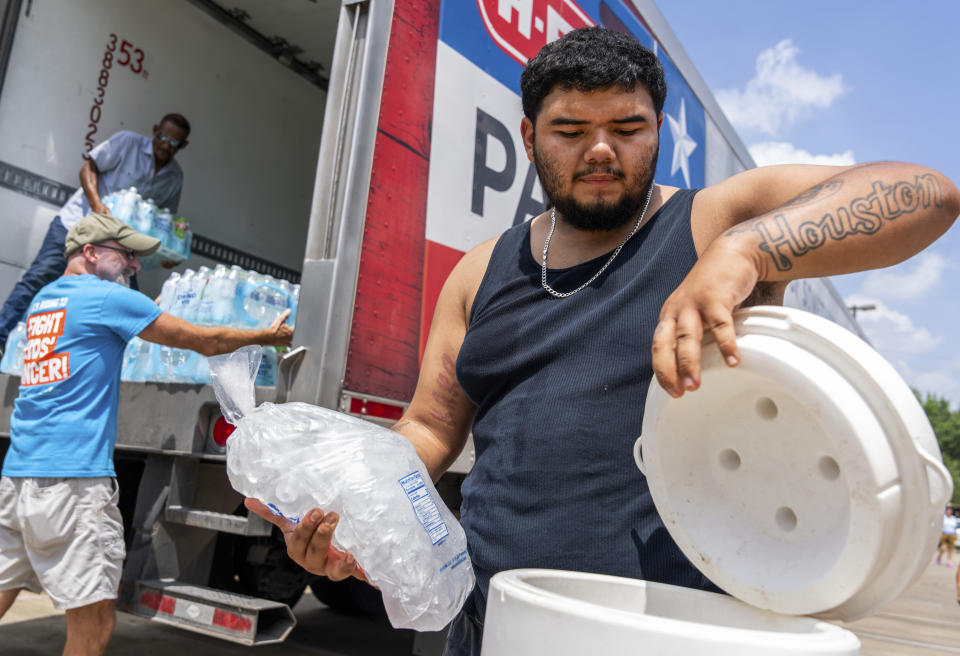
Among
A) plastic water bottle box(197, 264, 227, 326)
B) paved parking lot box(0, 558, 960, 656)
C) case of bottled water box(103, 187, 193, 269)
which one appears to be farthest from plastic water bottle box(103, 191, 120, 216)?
paved parking lot box(0, 558, 960, 656)

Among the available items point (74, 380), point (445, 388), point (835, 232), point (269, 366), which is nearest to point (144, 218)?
point (269, 366)

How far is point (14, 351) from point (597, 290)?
3575 millimetres

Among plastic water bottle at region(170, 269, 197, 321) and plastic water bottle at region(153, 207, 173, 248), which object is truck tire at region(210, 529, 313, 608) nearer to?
plastic water bottle at region(170, 269, 197, 321)

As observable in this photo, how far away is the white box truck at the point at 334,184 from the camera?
8.20 feet

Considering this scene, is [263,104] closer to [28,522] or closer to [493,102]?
[493,102]

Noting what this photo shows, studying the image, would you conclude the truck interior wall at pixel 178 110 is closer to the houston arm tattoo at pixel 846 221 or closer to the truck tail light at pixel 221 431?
the truck tail light at pixel 221 431

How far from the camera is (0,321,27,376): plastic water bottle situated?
3.83 meters

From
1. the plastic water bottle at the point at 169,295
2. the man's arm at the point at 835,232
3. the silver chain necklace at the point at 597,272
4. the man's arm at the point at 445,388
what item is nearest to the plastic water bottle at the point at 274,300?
the plastic water bottle at the point at 169,295

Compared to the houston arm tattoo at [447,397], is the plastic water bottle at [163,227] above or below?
above

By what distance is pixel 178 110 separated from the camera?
5.11m

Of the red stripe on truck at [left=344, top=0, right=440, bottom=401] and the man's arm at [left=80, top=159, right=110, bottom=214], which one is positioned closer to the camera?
the red stripe on truck at [left=344, top=0, right=440, bottom=401]

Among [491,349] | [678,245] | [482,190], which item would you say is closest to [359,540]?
Result: [491,349]

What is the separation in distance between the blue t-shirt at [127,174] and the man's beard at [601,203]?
3478 mm

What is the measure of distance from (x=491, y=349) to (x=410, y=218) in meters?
1.25
